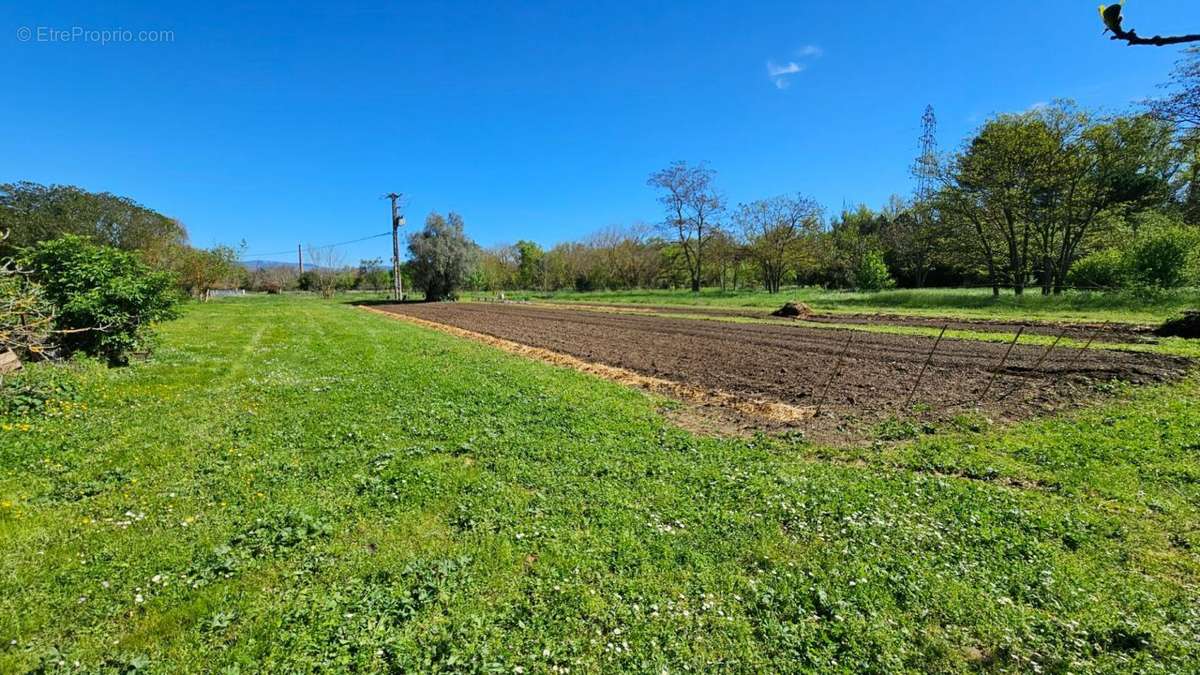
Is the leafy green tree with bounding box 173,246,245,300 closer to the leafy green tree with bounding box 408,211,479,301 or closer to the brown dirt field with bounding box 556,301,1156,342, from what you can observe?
the leafy green tree with bounding box 408,211,479,301

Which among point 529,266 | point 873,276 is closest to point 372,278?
point 529,266

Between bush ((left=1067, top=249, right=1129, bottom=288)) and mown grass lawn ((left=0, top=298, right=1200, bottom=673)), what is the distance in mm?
27606

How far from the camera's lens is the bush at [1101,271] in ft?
83.5

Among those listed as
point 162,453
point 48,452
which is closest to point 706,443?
point 162,453

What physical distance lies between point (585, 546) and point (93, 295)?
38.4 feet

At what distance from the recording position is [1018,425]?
6.52 metres

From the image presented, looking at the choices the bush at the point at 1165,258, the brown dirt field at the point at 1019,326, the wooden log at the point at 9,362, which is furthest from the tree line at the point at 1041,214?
the wooden log at the point at 9,362

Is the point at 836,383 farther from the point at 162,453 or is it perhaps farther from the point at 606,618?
the point at 162,453

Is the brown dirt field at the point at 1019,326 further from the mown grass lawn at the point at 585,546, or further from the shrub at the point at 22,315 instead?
the shrub at the point at 22,315

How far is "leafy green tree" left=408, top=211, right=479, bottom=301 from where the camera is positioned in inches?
1907

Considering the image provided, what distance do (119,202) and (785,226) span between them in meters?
59.2

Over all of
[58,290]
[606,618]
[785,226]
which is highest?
[785,226]

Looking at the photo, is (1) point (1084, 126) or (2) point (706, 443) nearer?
(2) point (706, 443)

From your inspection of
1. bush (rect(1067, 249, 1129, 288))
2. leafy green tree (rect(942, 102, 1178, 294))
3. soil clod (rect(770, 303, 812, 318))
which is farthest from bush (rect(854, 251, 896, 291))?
soil clod (rect(770, 303, 812, 318))
